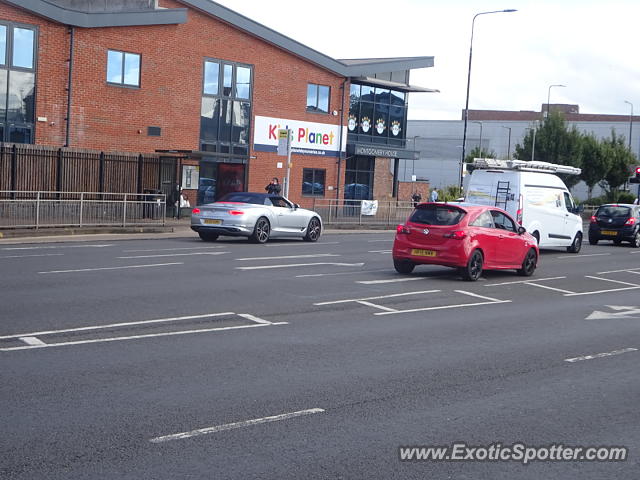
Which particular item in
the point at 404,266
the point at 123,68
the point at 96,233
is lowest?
the point at 96,233

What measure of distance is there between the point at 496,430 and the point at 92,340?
4.89 m

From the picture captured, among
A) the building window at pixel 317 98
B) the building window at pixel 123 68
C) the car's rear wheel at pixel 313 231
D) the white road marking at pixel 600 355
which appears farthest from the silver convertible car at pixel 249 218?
the building window at pixel 317 98

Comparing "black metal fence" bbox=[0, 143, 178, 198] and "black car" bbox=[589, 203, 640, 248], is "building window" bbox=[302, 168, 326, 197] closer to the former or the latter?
"black metal fence" bbox=[0, 143, 178, 198]

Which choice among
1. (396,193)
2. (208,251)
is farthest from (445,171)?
(208,251)

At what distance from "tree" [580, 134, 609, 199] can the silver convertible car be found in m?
47.3

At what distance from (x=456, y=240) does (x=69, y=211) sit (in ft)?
43.6

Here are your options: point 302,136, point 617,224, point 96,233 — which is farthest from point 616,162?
point 96,233

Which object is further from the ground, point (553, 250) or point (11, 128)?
point (11, 128)

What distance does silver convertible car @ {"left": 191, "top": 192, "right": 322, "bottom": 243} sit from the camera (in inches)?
959

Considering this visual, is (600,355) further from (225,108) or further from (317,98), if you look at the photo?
(317,98)

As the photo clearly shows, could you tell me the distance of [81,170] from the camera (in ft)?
104

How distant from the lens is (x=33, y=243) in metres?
22.9

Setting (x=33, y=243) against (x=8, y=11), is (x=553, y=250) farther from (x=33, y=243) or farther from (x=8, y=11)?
(x=8, y=11)

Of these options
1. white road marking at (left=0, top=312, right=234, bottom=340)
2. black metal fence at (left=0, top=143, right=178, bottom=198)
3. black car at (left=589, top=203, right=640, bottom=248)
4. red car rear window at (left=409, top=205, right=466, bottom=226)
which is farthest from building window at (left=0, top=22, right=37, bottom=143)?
white road marking at (left=0, top=312, right=234, bottom=340)
